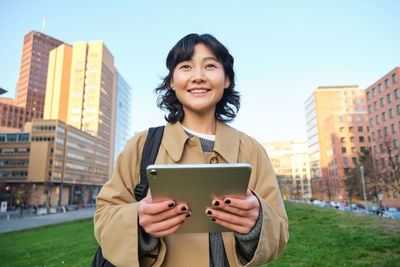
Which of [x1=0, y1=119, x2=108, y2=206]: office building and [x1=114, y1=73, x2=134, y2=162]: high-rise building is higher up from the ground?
[x1=114, y1=73, x2=134, y2=162]: high-rise building

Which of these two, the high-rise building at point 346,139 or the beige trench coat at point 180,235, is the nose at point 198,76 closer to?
the beige trench coat at point 180,235

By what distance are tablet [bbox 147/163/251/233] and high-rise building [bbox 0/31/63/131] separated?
442 ft

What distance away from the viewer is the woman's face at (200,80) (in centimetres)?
201

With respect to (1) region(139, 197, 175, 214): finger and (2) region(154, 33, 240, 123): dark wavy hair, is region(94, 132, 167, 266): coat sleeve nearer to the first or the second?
(1) region(139, 197, 175, 214): finger

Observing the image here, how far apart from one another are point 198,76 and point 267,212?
43.1 inches

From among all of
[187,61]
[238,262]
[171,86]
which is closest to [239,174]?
[238,262]

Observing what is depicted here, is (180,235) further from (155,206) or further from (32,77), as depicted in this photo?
(32,77)

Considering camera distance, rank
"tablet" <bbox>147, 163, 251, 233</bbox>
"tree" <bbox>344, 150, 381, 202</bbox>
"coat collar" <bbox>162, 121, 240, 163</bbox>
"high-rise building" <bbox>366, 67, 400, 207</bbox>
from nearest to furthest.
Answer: "tablet" <bbox>147, 163, 251, 233</bbox> → "coat collar" <bbox>162, 121, 240, 163</bbox> → "tree" <bbox>344, 150, 381, 202</bbox> → "high-rise building" <bbox>366, 67, 400, 207</bbox>

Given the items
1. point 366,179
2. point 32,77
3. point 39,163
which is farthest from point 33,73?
point 366,179

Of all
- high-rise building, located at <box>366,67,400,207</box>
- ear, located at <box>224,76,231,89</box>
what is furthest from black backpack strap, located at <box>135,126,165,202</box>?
high-rise building, located at <box>366,67,400,207</box>

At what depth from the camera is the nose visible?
1.99 meters

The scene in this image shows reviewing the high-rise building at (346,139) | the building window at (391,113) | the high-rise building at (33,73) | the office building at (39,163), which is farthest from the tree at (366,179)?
the high-rise building at (33,73)

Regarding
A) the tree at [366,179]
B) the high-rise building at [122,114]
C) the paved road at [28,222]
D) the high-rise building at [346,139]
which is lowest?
the paved road at [28,222]

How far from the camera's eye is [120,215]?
1.38 meters
